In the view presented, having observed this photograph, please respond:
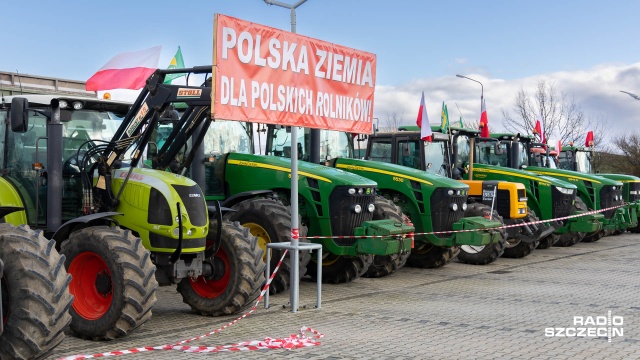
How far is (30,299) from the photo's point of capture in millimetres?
6336

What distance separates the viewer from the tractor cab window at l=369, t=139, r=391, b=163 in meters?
15.8

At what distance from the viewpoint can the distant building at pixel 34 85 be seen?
48.4 feet

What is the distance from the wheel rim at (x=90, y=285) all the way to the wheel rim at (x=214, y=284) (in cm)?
144

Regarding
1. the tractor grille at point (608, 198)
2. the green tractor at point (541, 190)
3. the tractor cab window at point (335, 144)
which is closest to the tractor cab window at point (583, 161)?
the tractor grille at point (608, 198)

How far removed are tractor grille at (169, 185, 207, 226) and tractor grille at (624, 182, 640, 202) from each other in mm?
16165

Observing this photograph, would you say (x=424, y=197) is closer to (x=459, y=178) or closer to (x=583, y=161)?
(x=459, y=178)

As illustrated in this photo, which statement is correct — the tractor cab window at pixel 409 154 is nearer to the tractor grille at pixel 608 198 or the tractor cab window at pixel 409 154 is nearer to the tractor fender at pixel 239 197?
the tractor fender at pixel 239 197

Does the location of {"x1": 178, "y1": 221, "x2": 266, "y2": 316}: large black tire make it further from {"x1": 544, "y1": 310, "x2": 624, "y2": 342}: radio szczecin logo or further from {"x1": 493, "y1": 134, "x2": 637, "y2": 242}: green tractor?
{"x1": 493, "y1": 134, "x2": 637, "y2": 242}: green tractor

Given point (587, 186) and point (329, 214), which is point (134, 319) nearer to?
point (329, 214)

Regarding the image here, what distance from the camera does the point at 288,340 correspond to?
793cm

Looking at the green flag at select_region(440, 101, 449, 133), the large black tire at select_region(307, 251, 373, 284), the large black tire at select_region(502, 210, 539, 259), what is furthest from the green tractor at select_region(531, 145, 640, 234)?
the large black tire at select_region(307, 251, 373, 284)

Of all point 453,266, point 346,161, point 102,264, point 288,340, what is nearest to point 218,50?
point 102,264

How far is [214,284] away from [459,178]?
8.14 meters

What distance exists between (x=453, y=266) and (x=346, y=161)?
2927 mm
